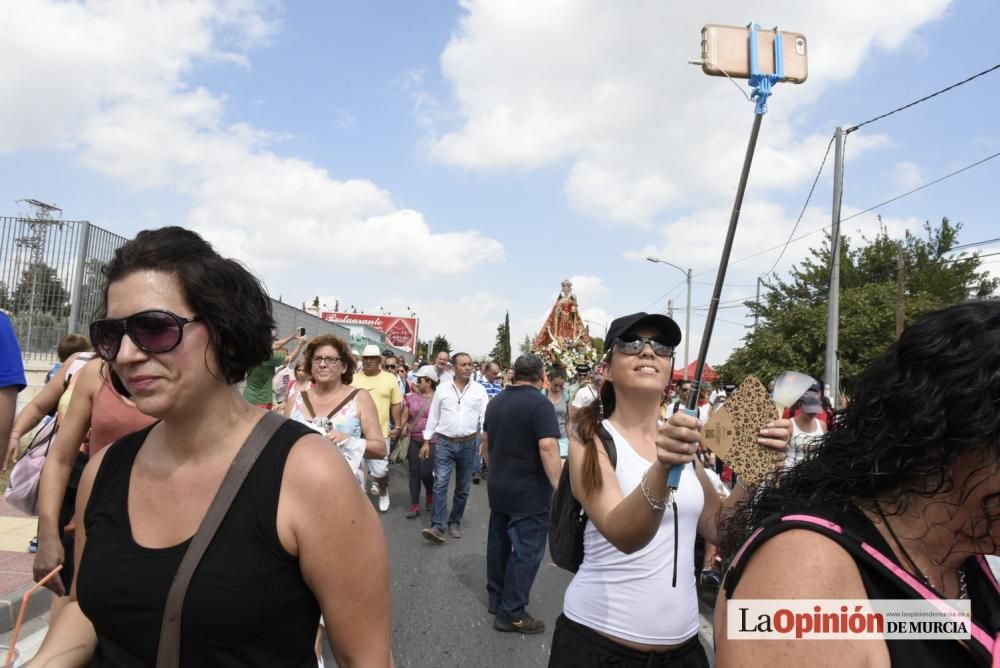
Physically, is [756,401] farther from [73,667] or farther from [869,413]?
[73,667]

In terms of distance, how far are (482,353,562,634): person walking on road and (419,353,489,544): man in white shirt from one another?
2.15 metres

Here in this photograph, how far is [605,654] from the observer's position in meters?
2.17

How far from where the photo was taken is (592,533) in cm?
242

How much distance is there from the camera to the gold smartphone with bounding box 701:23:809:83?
157 cm

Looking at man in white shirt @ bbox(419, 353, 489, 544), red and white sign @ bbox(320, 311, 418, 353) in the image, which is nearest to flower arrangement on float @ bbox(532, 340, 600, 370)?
man in white shirt @ bbox(419, 353, 489, 544)

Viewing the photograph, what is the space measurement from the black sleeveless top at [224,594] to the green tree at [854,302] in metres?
25.3

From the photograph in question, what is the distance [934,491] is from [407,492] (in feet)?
28.1

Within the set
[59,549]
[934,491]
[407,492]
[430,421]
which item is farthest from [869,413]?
[407,492]

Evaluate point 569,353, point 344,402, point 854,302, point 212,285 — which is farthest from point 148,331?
point 854,302

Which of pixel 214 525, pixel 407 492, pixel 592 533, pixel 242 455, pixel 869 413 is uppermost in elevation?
pixel 869 413

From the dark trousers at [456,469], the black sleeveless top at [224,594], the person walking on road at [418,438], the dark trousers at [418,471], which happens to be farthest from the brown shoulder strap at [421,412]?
the black sleeveless top at [224,594]

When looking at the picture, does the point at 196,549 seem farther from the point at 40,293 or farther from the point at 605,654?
the point at 40,293

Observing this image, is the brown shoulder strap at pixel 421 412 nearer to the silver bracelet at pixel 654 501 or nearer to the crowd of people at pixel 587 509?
the crowd of people at pixel 587 509

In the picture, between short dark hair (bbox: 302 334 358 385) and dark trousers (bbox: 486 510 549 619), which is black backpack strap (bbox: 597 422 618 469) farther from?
short dark hair (bbox: 302 334 358 385)
